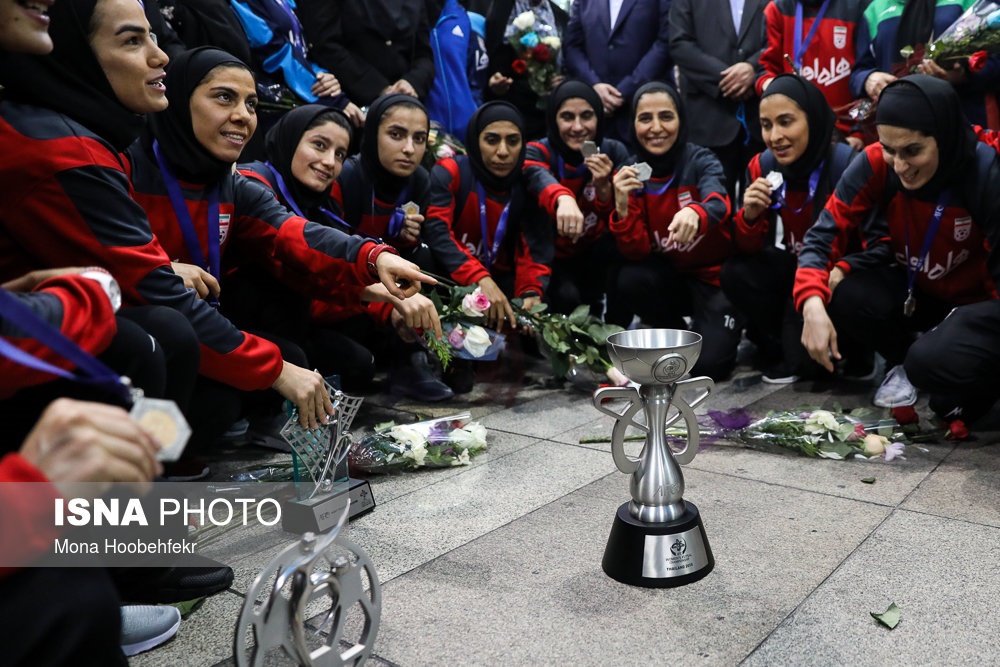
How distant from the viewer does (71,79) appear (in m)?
2.29

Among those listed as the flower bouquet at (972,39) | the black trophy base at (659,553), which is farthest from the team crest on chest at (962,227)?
the black trophy base at (659,553)

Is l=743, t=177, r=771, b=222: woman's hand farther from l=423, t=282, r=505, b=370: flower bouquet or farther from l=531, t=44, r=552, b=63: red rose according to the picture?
l=531, t=44, r=552, b=63: red rose

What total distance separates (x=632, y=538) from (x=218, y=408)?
165cm

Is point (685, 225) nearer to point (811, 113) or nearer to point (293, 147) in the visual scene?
point (811, 113)

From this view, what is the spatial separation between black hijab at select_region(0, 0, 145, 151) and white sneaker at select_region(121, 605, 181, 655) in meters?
1.27

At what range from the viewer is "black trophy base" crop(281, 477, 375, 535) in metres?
2.64

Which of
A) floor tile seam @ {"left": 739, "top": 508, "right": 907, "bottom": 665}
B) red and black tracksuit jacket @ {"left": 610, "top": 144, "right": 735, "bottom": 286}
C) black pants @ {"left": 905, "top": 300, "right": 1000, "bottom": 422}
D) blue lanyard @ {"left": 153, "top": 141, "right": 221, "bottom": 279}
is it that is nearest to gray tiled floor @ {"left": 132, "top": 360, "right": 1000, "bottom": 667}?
floor tile seam @ {"left": 739, "top": 508, "right": 907, "bottom": 665}

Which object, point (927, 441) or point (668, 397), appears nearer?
point (668, 397)

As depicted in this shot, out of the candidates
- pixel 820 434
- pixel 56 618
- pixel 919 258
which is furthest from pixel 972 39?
pixel 56 618

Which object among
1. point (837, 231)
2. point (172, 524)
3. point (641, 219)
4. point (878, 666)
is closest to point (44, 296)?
point (172, 524)

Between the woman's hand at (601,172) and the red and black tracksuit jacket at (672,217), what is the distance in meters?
0.21

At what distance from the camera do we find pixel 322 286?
355cm

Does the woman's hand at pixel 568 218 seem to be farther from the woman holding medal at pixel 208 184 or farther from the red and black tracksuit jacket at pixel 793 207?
the woman holding medal at pixel 208 184

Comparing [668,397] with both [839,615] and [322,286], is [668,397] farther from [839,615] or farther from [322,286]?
[322,286]
